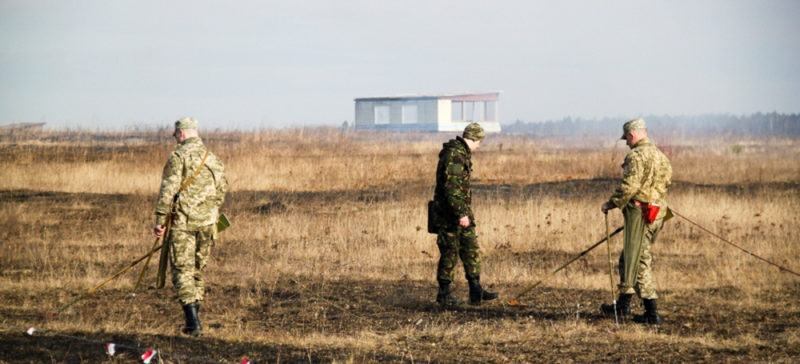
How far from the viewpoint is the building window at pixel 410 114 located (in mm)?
70500

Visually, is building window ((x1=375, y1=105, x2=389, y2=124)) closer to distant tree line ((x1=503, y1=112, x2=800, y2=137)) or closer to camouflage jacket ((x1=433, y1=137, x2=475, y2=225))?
distant tree line ((x1=503, y1=112, x2=800, y2=137))

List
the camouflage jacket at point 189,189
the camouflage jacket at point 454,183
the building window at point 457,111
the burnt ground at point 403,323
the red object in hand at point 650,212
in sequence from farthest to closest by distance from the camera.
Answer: the building window at point 457,111
the camouflage jacket at point 454,183
the red object in hand at point 650,212
the camouflage jacket at point 189,189
the burnt ground at point 403,323

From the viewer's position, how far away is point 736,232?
14.4m

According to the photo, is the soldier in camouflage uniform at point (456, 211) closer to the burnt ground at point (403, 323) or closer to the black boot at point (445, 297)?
the black boot at point (445, 297)

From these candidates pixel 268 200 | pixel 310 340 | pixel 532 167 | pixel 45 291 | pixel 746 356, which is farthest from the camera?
pixel 532 167

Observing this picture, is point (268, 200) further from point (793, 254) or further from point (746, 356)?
point (746, 356)

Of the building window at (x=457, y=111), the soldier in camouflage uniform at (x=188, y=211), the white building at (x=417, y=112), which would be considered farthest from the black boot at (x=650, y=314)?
the building window at (x=457, y=111)

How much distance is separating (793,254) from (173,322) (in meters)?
8.70

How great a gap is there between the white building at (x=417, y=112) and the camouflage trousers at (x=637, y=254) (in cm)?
5827

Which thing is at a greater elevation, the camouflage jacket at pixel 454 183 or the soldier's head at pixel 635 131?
the soldier's head at pixel 635 131

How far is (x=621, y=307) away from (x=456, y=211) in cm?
188

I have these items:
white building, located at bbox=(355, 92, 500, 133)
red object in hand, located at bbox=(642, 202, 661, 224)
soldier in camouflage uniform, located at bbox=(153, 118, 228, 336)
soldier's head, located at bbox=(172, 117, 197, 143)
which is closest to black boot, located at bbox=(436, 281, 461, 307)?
red object in hand, located at bbox=(642, 202, 661, 224)

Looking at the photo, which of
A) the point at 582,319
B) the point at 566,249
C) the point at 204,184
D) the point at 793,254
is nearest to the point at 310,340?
the point at 204,184

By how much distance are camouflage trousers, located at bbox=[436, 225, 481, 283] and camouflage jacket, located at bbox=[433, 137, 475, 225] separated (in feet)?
0.39
